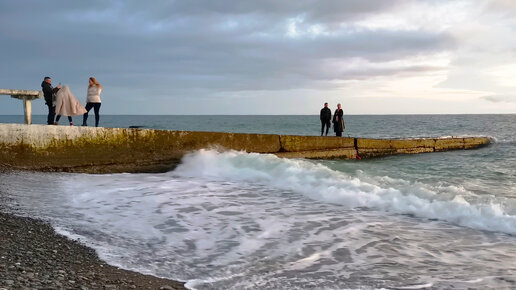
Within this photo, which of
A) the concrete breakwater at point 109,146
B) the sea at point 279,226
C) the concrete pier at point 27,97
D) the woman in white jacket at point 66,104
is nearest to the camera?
the sea at point 279,226

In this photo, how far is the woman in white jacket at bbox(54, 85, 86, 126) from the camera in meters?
10.8

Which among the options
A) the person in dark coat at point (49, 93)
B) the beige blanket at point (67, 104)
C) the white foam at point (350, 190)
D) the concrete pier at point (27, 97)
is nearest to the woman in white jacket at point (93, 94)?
the beige blanket at point (67, 104)

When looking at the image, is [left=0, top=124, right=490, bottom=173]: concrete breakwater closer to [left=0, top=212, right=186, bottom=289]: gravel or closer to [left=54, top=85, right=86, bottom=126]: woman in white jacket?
[left=54, top=85, right=86, bottom=126]: woman in white jacket

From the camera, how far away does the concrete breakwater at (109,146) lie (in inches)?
350

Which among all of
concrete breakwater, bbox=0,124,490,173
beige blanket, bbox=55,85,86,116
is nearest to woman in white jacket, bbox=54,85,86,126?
beige blanket, bbox=55,85,86,116

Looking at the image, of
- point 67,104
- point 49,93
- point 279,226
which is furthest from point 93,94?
point 279,226

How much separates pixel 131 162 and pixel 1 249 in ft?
20.9

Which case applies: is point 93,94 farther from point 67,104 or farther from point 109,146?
point 109,146

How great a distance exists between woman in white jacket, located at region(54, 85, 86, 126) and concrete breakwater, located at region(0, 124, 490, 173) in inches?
64.8

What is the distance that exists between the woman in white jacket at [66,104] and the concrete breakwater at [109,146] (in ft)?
5.40

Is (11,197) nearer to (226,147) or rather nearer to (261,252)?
(261,252)

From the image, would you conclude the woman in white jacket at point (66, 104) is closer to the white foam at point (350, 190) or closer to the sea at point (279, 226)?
the sea at point (279, 226)

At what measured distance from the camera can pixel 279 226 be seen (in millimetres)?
5402

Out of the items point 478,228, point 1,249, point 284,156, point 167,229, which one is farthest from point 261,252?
point 284,156
